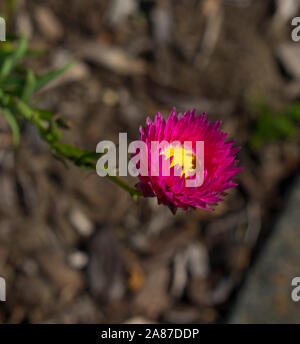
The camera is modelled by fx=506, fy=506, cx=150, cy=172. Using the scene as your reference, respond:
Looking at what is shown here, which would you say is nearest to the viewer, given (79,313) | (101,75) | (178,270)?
(79,313)

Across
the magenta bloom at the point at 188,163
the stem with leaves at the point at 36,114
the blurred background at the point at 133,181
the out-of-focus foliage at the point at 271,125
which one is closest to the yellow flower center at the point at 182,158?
the magenta bloom at the point at 188,163

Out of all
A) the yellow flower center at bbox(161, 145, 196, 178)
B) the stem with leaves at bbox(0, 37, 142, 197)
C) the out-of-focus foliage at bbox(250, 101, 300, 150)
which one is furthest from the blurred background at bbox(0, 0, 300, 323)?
the yellow flower center at bbox(161, 145, 196, 178)

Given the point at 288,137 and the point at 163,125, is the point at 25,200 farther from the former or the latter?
the point at 288,137

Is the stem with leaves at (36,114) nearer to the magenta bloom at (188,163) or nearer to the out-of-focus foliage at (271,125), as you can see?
the magenta bloom at (188,163)

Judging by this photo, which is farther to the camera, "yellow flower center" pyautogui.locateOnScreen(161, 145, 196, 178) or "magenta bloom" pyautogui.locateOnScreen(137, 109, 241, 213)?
"yellow flower center" pyautogui.locateOnScreen(161, 145, 196, 178)

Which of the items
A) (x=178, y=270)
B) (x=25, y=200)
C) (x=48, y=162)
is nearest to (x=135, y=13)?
(x=48, y=162)

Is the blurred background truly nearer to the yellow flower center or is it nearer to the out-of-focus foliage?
the out-of-focus foliage

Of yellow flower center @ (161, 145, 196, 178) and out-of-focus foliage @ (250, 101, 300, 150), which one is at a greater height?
out-of-focus foliage @ (250, 101, 300, 150)

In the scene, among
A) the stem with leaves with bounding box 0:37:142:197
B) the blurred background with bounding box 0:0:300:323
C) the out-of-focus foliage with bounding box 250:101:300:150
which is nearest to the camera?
the stem with leaves with bounding box 0:37:142:197
